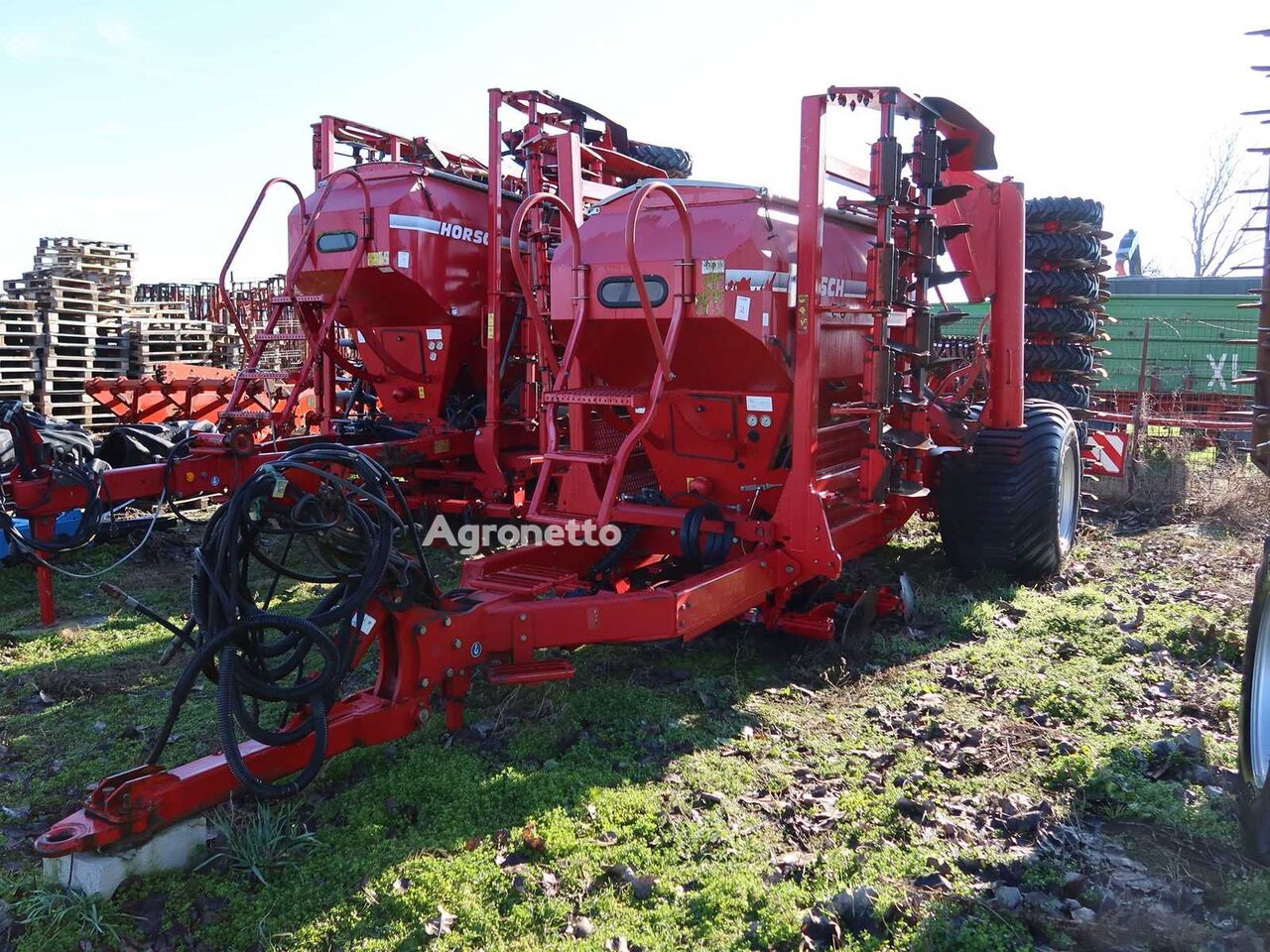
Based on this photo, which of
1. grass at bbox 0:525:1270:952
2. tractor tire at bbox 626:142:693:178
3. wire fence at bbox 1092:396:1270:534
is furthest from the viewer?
wire fence at bbox 1092:396:1270:534

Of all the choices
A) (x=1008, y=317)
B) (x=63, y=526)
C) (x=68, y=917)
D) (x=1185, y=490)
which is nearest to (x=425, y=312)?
(x=63, y=526)

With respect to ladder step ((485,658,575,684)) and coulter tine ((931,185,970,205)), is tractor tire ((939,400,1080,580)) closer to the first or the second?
coulter tine ((931,185,970,205))

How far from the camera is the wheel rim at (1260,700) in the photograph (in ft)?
10.4

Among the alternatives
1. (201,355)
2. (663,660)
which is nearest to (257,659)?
(663,660)

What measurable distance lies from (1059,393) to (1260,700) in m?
7.18

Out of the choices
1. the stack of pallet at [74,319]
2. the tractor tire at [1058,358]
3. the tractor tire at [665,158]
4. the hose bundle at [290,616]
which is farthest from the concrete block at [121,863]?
the stack of pallet at [74,319]

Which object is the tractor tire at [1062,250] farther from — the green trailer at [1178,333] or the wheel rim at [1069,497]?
the green trailer at [1178,333]

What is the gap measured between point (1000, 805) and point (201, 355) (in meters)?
14.8

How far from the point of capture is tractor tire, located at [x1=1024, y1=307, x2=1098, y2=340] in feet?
31.7

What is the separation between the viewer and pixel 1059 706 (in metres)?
4.58

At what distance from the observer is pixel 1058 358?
9727 millimetres

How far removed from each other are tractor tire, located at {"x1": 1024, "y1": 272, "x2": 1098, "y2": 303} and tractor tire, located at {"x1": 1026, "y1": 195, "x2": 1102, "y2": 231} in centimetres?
46

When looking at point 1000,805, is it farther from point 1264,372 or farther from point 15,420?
point 15,420

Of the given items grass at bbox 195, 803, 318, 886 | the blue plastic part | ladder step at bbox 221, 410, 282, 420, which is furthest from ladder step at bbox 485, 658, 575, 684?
the blue plastic part
